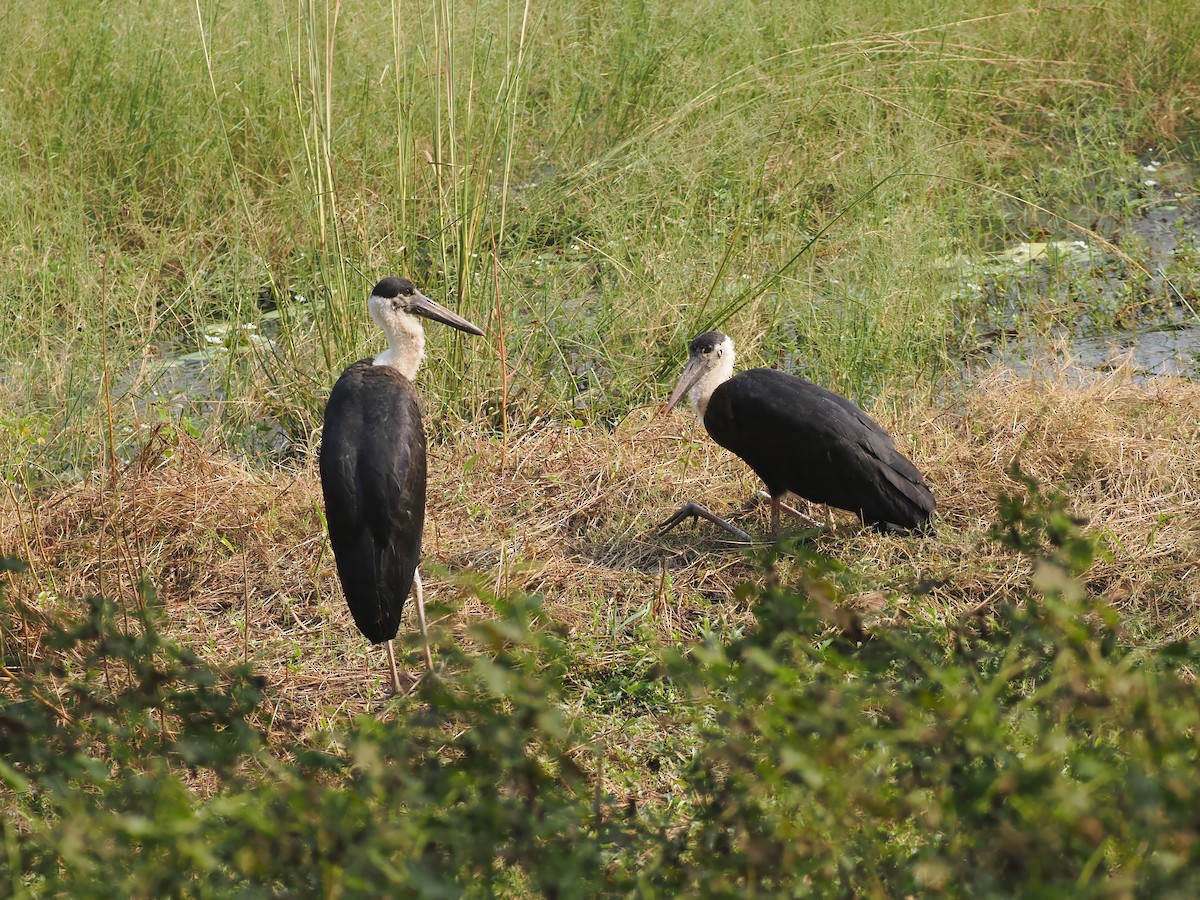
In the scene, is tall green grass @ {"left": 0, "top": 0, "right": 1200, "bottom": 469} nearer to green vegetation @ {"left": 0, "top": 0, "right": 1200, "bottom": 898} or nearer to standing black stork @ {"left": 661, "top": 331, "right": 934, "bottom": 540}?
green vegetation @ {"left": 0, "top": 0, "right": 1200, "bottom": 898}

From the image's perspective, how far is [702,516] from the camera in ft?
15.2

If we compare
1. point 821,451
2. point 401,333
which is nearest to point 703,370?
point 821,451

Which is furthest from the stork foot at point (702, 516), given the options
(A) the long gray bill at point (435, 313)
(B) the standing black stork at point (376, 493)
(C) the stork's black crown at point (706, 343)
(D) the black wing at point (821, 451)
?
(A) the long gray bill at point (435, 313)

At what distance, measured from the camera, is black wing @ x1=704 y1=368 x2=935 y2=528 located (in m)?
4.34

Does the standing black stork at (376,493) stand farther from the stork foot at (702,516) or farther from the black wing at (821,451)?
the black wing at (821,451)

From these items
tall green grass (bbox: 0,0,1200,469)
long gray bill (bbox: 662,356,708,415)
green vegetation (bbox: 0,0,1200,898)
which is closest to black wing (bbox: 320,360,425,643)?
green vegetation (bbox: 0,0,1200,898)

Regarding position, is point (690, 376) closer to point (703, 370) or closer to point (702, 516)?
point (703, 370)

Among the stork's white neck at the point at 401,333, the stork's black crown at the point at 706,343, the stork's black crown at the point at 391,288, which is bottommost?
the stork's black crown at the point at 706,343

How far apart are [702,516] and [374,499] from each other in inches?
48.6

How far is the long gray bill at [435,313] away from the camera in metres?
4.78

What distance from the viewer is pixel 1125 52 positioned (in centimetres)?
770

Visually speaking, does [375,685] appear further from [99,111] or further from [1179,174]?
[1179,174]

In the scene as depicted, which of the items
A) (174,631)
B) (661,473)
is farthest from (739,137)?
(174,631)

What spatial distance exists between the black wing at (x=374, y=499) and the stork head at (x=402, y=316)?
0.47 meters
